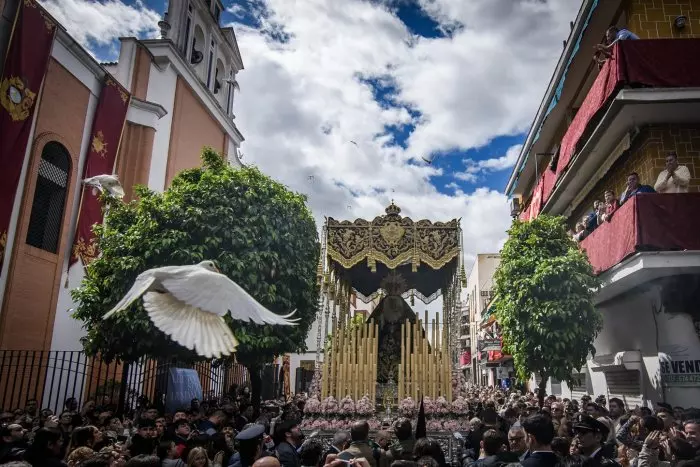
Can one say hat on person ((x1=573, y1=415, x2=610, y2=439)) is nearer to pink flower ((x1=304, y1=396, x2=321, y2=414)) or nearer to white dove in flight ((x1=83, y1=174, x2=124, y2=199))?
pink flower ((x1=304, y1=396, x2=321, y2=414))

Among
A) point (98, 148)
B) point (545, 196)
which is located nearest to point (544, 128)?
point (545, 196)

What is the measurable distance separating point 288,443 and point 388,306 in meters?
7.21

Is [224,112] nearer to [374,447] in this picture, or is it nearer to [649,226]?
[649,226]

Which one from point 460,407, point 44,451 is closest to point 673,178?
point 460,407

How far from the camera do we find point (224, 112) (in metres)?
22.7

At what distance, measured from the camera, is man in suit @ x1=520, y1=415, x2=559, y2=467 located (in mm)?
3643

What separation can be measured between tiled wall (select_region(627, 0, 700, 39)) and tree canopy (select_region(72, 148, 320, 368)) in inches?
325

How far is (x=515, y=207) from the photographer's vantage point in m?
23.6

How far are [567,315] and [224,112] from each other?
17572 millimetres

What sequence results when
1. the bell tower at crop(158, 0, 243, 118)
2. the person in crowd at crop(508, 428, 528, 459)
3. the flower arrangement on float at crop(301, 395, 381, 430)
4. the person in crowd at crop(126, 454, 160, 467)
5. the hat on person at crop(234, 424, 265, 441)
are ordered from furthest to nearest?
the bell tower at crop(158, 0, 243, 118)
the flower arrangement on float at crop(301, 395, 381, 430)
the person in crowd at crop(508, 428, 528, 459)
the hat on person at crop(234, 424, 265, 441)
the person in crowd at crop(126, 454, 160, 467)

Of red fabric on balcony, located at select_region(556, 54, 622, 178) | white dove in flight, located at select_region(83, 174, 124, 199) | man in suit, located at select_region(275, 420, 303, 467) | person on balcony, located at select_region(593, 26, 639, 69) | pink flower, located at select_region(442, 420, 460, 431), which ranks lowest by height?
pink flower, located at select_region(442, 420, 460, 431)

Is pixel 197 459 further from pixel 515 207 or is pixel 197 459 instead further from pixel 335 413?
pixel 515 207

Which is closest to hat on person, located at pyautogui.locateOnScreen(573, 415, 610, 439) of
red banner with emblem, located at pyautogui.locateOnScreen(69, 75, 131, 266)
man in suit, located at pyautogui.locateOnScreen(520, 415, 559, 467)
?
man in suit, located at pyautogui.locateOnScreen(520, 415, 559, 467)

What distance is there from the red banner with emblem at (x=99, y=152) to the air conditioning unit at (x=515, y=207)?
16318 mm
